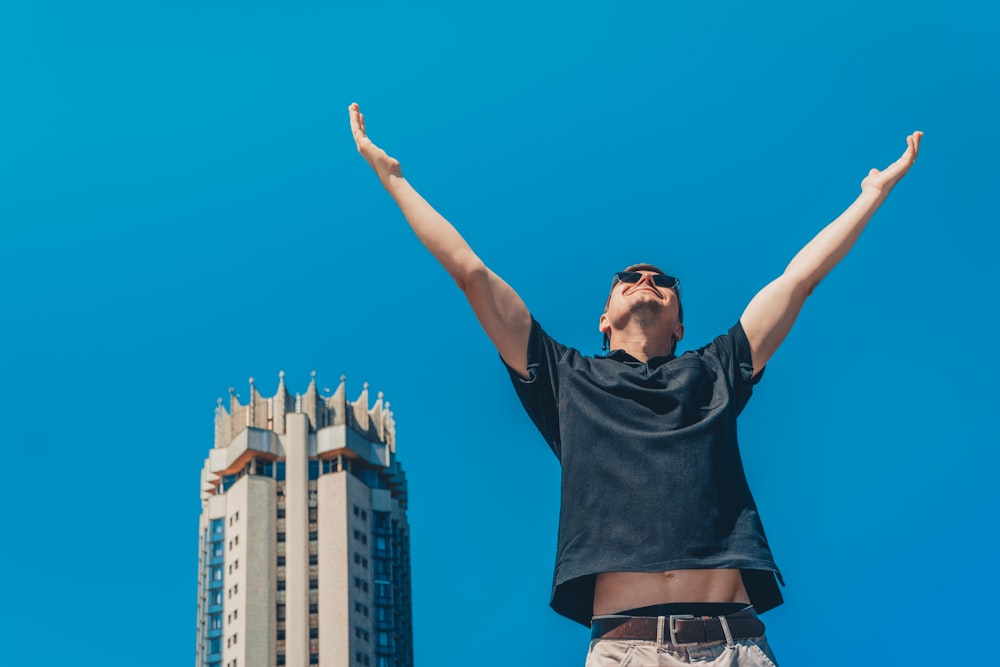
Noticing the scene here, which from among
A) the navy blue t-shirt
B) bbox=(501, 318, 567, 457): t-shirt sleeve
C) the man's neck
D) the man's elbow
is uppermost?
the man's elbow

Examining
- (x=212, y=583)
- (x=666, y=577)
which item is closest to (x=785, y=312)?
(x=666, y=577)

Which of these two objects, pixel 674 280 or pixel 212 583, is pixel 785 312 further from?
pixel 212 583

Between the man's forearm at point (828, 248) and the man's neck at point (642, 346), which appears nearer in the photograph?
the man's neck at point (642, 346)

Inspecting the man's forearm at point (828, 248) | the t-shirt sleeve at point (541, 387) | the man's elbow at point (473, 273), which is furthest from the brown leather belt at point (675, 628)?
the man's forearm at point (828, 248)

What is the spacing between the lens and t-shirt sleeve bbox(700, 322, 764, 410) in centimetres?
720

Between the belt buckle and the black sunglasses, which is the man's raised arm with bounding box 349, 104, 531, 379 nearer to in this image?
the black sunglasses

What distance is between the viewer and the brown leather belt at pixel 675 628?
21.0ft

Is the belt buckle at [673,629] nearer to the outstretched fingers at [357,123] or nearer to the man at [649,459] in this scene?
the man at [649,459]

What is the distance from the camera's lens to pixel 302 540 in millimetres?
147500

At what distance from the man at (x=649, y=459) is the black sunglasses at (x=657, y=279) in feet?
0.04

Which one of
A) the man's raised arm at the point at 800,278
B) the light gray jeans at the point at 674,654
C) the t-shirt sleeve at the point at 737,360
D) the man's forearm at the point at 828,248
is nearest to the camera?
the light gray jeans at the point at 674,654

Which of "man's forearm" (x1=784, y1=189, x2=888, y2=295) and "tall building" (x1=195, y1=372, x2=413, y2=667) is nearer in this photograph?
"man's forearm" (x1=784, y1=189, x2=888, y2=295)

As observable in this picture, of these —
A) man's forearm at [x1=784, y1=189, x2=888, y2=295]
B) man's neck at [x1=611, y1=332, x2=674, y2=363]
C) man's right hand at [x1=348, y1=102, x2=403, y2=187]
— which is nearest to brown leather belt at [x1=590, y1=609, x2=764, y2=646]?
man's neck at [x1=611, y1=332, x2=674, y2=363]

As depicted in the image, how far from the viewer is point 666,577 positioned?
6.45 m
